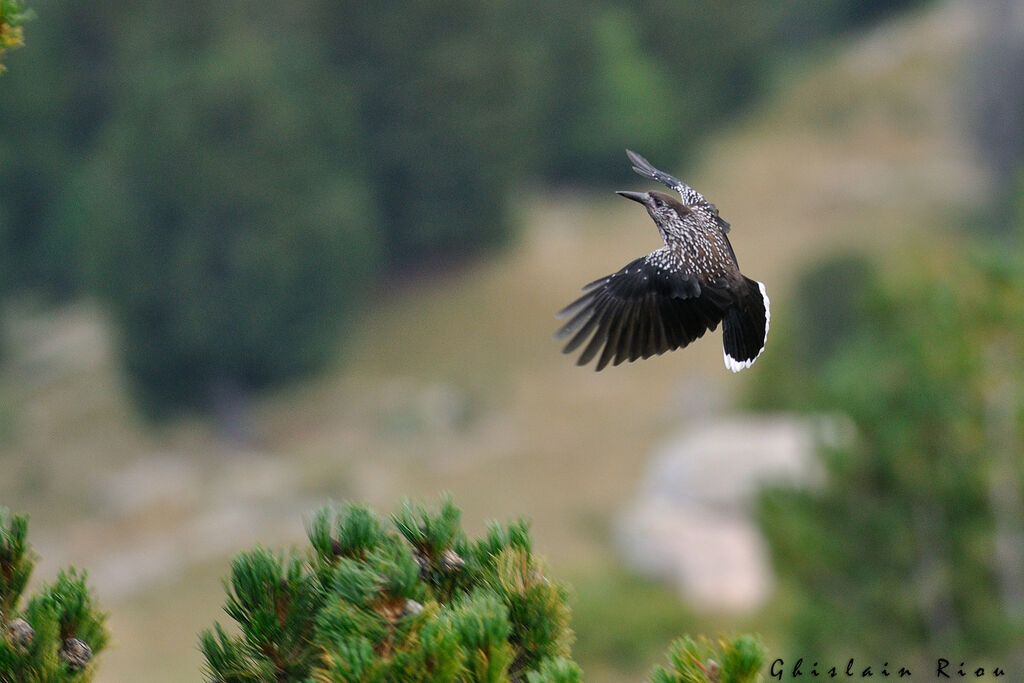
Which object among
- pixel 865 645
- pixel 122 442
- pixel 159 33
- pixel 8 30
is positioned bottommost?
pixel 8 30

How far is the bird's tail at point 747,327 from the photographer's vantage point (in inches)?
250

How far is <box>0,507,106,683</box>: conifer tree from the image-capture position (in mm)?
4203

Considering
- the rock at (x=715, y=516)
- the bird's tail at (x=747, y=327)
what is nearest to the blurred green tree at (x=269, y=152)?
the rock at (x=715, y=516)

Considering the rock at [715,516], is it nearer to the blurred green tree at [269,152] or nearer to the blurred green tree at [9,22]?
the blurred green tree at [269,152]

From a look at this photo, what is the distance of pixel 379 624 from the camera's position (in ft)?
12.6

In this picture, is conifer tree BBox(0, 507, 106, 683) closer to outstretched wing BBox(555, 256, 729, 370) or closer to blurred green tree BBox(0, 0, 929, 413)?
outstretched wing BBox(555, 256, 729, 370)

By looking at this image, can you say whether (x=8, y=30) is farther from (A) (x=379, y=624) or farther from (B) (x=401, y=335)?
(B) (x=401, y=335)

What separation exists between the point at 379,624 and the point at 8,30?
2073mm

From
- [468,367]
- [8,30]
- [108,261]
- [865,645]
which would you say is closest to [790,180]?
[468,367]

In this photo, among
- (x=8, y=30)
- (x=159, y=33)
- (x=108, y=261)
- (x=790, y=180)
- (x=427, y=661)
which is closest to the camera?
(x=427, y=661)

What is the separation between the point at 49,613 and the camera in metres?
4.23

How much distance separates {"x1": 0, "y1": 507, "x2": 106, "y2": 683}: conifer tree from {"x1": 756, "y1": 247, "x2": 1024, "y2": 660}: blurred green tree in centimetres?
1115

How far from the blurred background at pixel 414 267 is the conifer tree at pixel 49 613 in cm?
2185

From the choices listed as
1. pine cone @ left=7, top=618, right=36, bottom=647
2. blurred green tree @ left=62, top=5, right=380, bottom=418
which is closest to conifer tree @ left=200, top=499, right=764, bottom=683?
pine cone @ left=7, top=618, right=36, bottom=647
